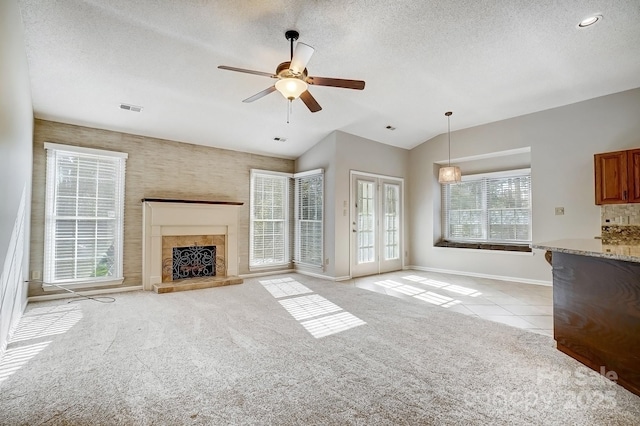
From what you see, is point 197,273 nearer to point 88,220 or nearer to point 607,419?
point 88,220

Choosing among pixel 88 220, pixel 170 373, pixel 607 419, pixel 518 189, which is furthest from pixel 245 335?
pixel 518 189

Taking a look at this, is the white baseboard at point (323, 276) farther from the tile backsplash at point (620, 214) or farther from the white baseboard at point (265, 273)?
the tile backsplash at point (620, 214)

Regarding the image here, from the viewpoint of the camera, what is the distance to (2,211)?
7.84 feet

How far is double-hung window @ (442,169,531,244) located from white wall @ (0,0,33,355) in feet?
23.2

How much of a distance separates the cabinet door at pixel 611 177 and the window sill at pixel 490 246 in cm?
149

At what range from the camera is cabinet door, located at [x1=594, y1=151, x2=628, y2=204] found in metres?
4.24

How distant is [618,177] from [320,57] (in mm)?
4418

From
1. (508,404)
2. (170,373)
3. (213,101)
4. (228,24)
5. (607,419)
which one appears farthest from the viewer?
(213,101)

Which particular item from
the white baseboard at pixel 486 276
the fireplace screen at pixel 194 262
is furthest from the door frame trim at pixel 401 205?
the fireplace screen at pixel 194 262

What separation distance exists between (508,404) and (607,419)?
19.7 inches

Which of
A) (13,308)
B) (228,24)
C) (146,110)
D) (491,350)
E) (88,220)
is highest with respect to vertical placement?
(228,24)

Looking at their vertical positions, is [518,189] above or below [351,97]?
below

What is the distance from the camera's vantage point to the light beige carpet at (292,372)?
5.90 ft

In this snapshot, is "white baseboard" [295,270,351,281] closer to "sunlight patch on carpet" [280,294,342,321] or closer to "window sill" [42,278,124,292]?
"sunlight patch on carpet" [280,294,342,321]
